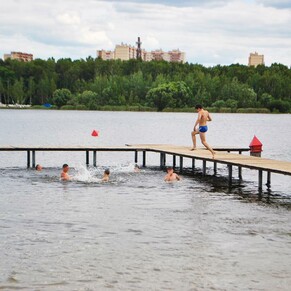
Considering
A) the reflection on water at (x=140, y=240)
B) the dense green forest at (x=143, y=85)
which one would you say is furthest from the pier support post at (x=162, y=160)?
the dense green forest at (x=143, y=85)

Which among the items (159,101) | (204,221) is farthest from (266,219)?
(159,101)

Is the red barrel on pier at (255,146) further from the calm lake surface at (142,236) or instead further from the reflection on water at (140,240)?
the reflection on water at (140,240)

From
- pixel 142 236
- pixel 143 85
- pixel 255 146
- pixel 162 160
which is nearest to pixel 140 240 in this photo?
pixel 142 236

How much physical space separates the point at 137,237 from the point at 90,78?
16901cm

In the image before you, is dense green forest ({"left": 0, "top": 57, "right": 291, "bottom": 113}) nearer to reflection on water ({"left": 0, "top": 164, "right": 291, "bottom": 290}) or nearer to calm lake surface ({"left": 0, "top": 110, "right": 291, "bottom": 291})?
calm lake surface ({"left": 0, "top": 110, "right": 291, "bottom": 291})

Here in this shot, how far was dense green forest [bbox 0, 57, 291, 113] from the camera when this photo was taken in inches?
6078

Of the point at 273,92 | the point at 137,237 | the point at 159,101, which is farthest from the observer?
the point at 273,92

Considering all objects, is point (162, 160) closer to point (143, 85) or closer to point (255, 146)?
point (255, 146)

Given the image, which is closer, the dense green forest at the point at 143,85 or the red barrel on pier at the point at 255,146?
the red barrel on pier at the point at 255,146

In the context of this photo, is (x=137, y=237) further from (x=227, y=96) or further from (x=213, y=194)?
(x=227, y=96)

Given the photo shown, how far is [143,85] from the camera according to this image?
6166 inches

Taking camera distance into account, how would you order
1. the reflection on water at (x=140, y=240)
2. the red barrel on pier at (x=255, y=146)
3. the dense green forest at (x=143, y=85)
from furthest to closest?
the dense green forest at (x=143, y=85) < the red barrel on pier at (x=255, y=146) < the reflection on water at (x=140, y=240)

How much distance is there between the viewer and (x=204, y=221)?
18.3 meters

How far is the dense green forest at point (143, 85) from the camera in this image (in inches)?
6078
